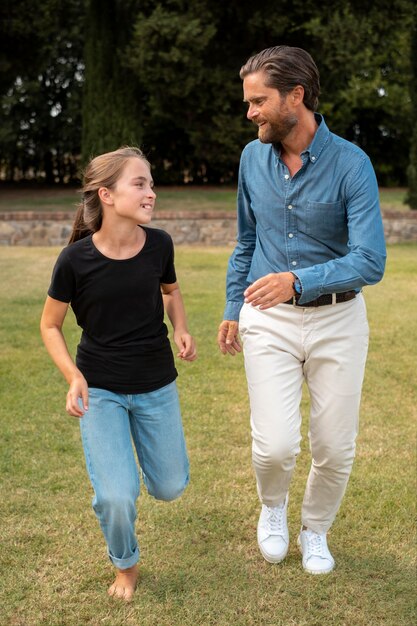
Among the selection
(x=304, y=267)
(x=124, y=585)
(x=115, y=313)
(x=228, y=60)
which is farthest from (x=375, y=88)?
(x=124, y=585)

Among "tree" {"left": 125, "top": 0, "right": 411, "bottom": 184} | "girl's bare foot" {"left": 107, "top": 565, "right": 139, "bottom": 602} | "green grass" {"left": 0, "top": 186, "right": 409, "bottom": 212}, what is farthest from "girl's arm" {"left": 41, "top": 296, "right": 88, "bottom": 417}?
"tree" {"left": 125, "top": 0, "right": 411, "bottom": 184}

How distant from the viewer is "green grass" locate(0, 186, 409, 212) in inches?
810

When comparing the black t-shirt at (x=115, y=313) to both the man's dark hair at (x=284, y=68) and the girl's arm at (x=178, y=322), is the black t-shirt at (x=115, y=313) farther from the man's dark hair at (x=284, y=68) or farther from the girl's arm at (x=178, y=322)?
the man's dark hair at (x=284, y=68)

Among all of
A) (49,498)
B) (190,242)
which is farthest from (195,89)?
(49,498)

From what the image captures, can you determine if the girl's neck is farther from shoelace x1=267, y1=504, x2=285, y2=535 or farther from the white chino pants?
shoelace x1=267, y1=504, x2=285, y2=535

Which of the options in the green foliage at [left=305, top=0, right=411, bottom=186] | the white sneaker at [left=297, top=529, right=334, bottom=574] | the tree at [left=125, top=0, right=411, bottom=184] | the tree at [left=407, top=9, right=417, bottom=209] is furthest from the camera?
the green foliage at [left=305, top=0, right=411, bottom=186]

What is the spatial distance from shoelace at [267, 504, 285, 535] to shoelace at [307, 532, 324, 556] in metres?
0.13

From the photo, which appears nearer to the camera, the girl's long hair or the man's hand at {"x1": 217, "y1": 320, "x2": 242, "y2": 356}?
the girl's long hair

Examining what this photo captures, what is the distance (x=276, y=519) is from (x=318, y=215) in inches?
52.8

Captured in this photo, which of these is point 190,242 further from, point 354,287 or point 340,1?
point 354,287

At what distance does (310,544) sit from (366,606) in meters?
0.40

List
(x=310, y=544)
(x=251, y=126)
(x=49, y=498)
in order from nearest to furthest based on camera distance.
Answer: (x=310, y=544), (x=49, y=498), (x=251, y=126)

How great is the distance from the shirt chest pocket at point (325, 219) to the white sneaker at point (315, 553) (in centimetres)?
129

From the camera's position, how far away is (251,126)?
2366 centimetres
